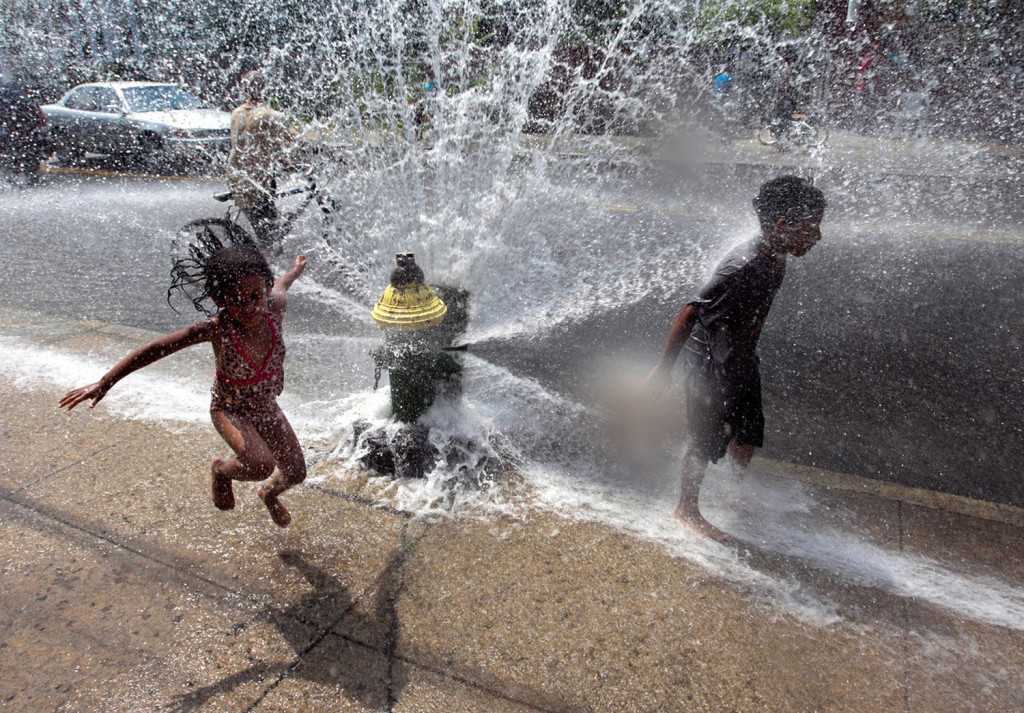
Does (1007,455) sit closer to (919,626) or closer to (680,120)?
(919,626)

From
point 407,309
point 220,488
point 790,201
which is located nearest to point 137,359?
point 220,488

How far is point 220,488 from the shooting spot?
2.78 metres

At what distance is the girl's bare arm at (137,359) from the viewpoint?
2.43 meters

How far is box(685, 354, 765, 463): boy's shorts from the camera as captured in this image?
2973mm

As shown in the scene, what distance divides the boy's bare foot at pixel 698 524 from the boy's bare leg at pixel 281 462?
1.64 meters

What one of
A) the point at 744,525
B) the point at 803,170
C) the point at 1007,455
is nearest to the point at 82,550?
the point at 744,525

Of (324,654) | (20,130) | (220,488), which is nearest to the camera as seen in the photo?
(324,654)

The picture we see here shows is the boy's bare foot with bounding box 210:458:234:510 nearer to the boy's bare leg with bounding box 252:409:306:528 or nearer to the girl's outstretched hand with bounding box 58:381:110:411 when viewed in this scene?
the boy's bare leg with bounding box 252:409:306:528

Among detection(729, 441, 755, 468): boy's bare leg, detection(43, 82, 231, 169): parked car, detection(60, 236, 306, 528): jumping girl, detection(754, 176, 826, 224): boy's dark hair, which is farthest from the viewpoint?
detection(43, 82, 231, 169): parked car

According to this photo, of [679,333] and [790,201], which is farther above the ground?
[790,201]

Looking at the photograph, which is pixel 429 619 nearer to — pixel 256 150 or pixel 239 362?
pixel 239 362

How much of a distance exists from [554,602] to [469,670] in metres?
0.44

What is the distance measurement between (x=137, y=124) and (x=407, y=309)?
1263 cm

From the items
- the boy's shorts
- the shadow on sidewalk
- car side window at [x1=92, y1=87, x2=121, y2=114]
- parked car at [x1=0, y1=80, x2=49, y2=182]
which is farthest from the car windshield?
the boy's shorts
